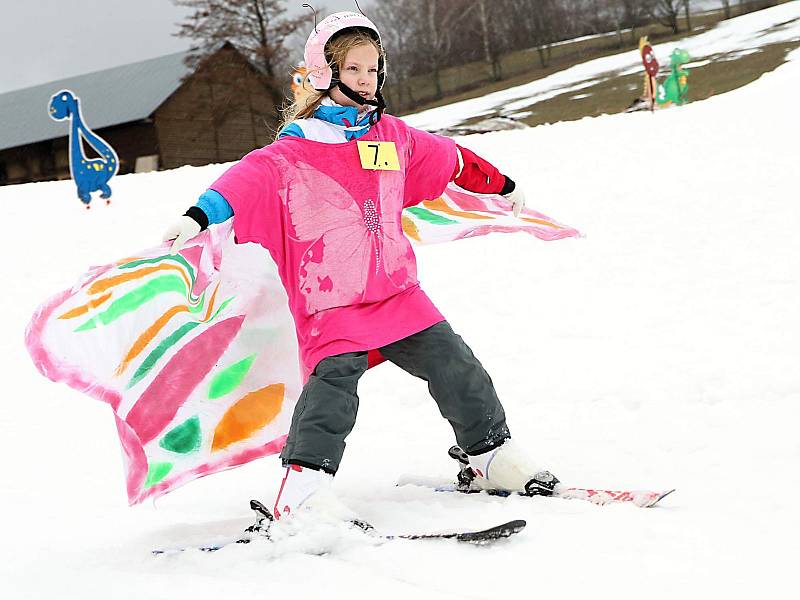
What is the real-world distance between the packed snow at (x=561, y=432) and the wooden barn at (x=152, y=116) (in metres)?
21.9

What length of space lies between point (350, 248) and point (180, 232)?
25.5 inches

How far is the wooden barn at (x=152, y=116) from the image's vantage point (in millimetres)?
31452

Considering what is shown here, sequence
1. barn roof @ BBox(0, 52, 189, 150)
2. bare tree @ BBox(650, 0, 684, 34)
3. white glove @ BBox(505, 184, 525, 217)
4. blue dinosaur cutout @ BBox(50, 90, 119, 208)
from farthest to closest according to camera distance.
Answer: bare tree @ BBox(650, 0, 684, 34), barn roof @ BBox(0, 52, 189, 150), blue dinosaur cutout @ BBox(50, 90, 119, 208), white glove @ BBox(505, 184, 525, 217)

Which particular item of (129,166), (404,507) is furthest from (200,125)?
(404,507)

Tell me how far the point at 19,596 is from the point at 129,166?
99.8ft

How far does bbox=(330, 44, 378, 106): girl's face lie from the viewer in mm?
3355

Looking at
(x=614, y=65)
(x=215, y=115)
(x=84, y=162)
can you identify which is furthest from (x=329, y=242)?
(x=614, y=65)

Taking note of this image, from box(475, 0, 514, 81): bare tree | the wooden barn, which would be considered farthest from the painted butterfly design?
box(475, 0, 514, 81): bare tree

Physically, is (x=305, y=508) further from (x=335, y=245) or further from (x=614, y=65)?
(x=614, y=65)

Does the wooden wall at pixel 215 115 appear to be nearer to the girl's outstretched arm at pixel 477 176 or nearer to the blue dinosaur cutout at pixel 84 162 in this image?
the blue dinosaur cutout at pixel 84 162

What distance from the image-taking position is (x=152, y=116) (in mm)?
30953

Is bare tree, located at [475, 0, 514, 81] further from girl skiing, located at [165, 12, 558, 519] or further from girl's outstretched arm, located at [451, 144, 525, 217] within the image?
girl skiing, located at [165, 12, 558, 519]

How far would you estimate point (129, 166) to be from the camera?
3152cm

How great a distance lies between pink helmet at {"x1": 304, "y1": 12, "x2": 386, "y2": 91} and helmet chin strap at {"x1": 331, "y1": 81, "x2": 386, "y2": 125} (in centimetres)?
5
